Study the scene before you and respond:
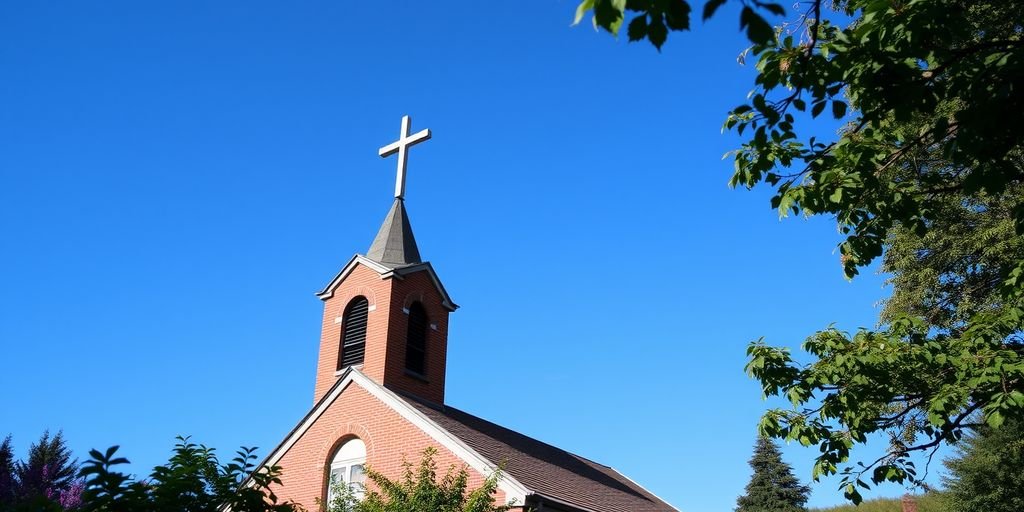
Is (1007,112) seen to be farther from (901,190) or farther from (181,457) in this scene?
(181,457)

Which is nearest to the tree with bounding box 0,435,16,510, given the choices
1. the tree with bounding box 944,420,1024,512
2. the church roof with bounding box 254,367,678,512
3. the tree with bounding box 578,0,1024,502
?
the church roof with bounding box 254,367,678,512

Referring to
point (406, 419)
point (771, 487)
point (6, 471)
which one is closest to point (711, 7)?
point (406, 419)

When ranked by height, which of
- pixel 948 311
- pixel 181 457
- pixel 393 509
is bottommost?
pixel 181 457

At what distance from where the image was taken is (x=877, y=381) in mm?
10898

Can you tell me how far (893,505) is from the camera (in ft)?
119

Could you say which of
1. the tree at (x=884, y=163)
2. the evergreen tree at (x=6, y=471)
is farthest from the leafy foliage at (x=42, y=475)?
the tree at (x=884, y=163)

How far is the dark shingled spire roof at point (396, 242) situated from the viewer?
904 inches

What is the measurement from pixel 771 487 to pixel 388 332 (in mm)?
20695

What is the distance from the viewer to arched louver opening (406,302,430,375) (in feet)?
72.0

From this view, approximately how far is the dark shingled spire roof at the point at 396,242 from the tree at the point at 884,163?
44.0 ft

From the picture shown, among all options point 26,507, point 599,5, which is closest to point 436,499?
point 26,507

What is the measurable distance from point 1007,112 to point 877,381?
513 cm

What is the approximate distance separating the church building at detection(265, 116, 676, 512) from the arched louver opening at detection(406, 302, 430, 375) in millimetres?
29

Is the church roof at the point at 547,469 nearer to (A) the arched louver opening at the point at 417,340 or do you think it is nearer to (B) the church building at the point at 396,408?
(B) the church building at the point at 396,408
